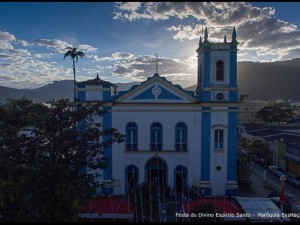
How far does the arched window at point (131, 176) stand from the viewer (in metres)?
18.3

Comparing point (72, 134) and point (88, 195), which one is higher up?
point (72, 134)

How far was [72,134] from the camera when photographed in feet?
32.6

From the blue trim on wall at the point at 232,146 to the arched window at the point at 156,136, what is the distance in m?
4.13

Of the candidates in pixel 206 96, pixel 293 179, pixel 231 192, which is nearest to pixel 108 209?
pixel 231 192

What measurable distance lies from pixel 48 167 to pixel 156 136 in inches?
392

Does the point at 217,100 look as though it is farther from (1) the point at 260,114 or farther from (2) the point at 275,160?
(1) the point at 260,114

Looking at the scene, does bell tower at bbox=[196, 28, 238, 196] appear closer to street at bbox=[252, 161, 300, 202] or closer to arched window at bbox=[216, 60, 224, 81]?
arched window at bbox=[216, 60, 224, 81]

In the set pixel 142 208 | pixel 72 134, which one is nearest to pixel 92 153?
pixel 72 134

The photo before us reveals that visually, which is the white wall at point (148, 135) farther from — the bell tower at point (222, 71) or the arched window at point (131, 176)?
the bell tower at point (222, 71)

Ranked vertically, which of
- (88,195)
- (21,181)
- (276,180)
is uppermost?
(21,181)

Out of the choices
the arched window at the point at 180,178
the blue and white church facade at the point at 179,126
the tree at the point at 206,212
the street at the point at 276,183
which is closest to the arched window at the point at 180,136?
the blue and white church facade at the point at 179,126

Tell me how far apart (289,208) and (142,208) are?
27.8ft

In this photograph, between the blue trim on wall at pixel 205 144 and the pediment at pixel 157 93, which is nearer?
the pediment at pixel 157 93

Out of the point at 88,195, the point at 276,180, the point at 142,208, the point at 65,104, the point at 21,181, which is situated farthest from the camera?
the point at 276,180
